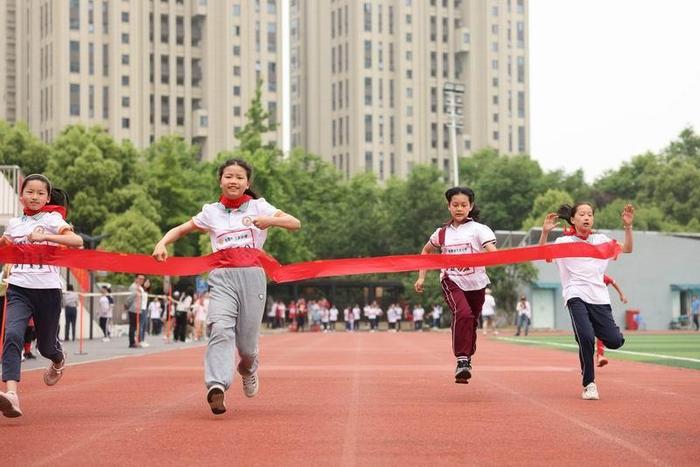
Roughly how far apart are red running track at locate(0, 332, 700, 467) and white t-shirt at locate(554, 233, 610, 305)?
97cm

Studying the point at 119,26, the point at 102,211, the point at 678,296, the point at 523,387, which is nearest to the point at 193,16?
the point at 119,26

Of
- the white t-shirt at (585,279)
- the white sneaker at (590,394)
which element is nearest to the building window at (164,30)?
the white t-shirt at (585,279)

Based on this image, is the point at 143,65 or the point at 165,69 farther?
the point at 165,69

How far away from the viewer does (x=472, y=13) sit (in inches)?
6663

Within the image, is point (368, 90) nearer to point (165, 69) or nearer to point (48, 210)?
point (165, 69)

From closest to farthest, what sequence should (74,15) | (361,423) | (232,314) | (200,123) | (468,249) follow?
1. (361,423)
2. (232,314)
3. (468,249)
4. (74,15)
5. (200,123)

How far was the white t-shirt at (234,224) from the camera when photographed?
959 centimetres

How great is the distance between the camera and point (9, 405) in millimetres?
9000

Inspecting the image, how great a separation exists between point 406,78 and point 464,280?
508ft

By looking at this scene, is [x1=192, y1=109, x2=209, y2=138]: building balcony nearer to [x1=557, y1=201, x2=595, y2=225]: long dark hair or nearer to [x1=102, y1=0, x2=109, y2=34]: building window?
[x1=102, y1=0, x2=109, y2=34]: building window

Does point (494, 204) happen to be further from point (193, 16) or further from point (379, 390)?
point (379, 390)

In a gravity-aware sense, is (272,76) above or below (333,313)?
above

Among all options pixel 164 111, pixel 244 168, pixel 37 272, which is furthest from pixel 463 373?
pixel 164 111

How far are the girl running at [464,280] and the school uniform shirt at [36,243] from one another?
11.8 ft
